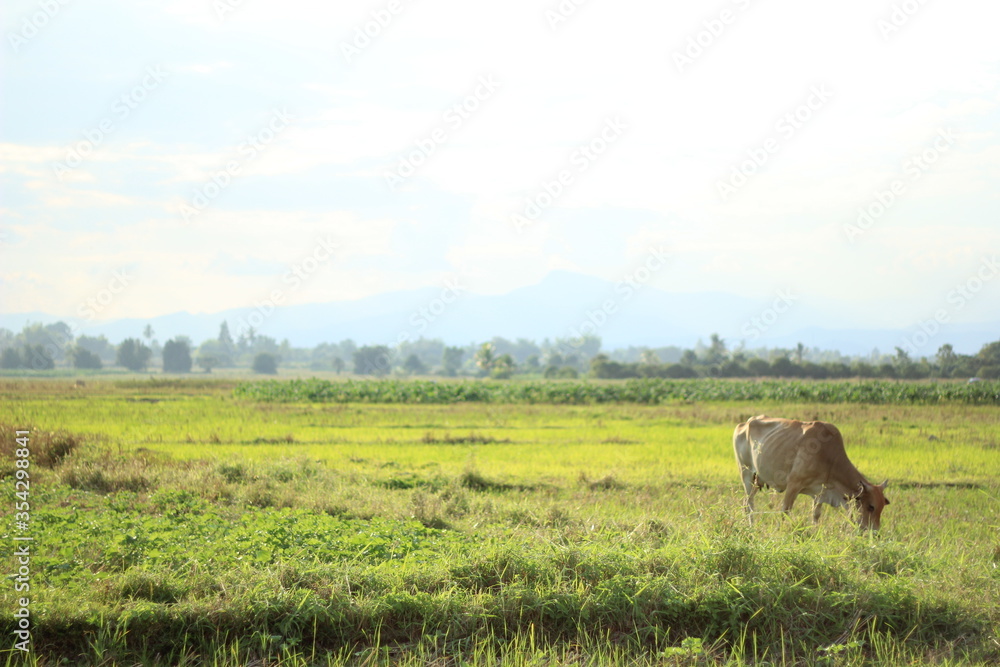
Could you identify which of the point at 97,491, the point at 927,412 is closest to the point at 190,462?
the point at 97,491

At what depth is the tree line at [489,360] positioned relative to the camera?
44812 mm

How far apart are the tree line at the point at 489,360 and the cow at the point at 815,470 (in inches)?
1105

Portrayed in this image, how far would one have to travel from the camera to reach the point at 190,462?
45.9 feet

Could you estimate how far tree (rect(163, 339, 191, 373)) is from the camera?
105m

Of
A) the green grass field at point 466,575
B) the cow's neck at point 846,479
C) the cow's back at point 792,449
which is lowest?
the green grass field at point 466,575

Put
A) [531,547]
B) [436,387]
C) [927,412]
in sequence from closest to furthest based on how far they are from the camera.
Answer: [531,547] < [927,412] < [436,387]

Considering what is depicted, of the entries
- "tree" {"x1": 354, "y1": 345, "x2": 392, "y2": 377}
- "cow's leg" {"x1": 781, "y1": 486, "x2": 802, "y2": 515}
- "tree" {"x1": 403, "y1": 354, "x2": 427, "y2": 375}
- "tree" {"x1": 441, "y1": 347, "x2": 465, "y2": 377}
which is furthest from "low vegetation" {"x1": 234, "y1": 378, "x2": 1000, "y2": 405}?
"tree" {"x1": 441, "y1": 347, "x2": 465, "y2": 377}

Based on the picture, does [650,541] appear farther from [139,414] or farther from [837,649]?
[139,414]

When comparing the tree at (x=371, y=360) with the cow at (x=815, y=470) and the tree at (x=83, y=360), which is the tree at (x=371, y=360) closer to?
the tree at (x=83, y=360)

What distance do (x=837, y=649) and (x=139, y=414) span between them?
25242 millimetres

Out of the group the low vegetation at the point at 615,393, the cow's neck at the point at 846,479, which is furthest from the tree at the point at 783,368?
the cow's neck at the point at 846,479

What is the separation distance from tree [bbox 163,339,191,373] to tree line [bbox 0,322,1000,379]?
14cm

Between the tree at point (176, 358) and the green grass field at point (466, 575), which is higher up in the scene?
the tree at point (176, 358)

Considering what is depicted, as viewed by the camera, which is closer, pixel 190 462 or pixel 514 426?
pixel 190 462
